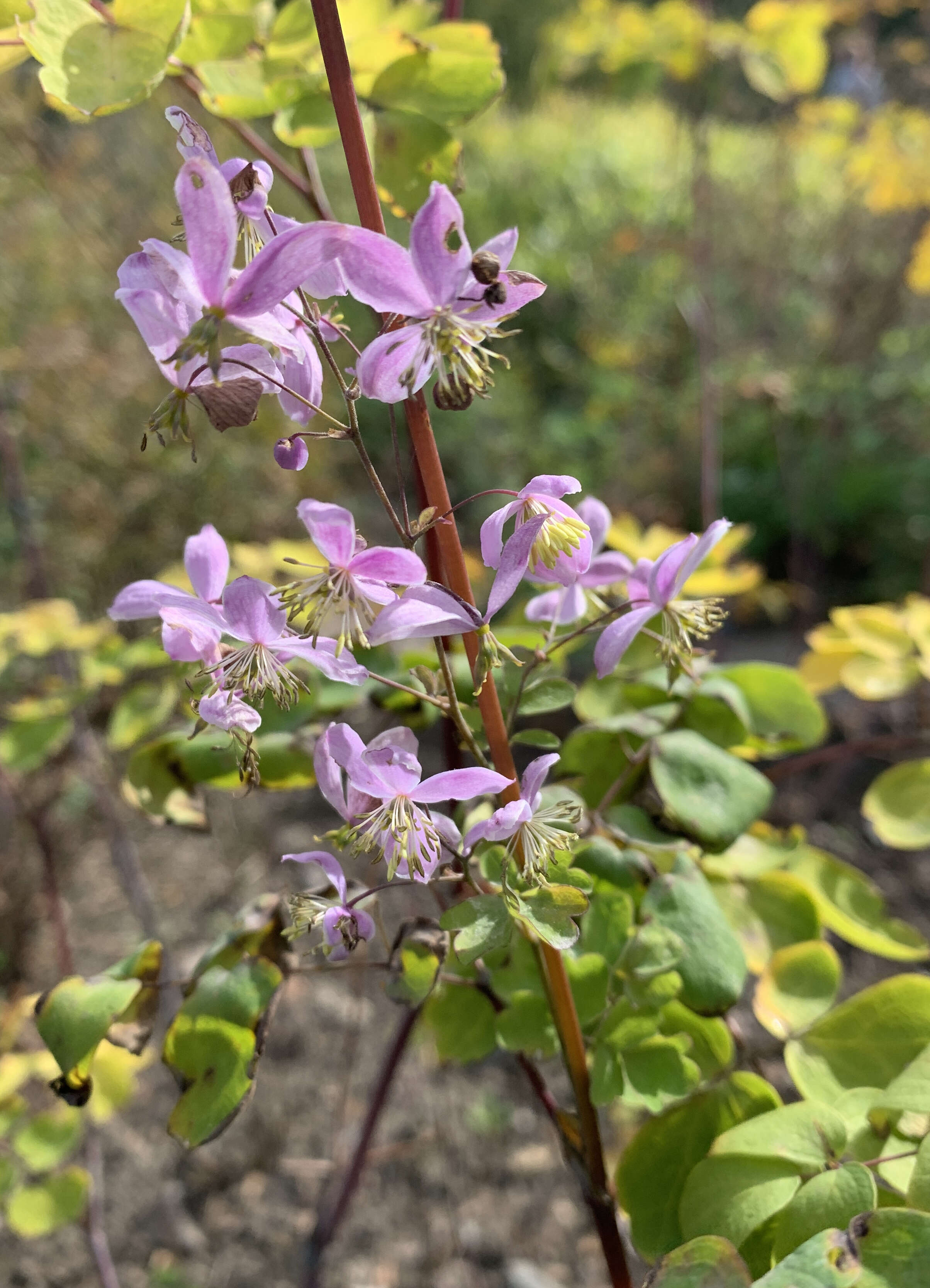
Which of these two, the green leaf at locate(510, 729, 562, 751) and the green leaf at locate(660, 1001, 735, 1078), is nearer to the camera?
the green leaf at locate(510, 729, 562, 751)

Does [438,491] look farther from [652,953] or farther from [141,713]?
[141,713]

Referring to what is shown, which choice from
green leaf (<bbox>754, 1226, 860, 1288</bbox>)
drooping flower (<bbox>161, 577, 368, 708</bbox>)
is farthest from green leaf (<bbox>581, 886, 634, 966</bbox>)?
drooping flower (<bbox>161, 577, 368, 708</bbox>)

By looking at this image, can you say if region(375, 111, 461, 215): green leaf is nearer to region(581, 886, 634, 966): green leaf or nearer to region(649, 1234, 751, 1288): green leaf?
region(581, 886, 634, 966): green leaf

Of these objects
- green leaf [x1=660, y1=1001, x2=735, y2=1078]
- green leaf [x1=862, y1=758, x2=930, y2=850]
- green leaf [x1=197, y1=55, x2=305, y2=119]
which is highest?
green leaf [x1=197, y1=55, x2=305, y2=119]

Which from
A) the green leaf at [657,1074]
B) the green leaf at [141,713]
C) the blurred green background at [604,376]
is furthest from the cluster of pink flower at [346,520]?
the blurred green background at [604,376]

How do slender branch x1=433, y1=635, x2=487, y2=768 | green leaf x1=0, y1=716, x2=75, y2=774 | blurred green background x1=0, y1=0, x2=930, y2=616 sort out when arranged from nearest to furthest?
slender branch x1=433, y1=635, x2=487, y2=768 → green leaf x1=0, y1=716, x2=75, y2=774 → blurred green background x1=0, y1=0, x2=930, y2=616

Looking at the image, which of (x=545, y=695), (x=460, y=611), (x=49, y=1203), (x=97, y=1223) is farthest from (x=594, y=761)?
(x=97, y=1223)

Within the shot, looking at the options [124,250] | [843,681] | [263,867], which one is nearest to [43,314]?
[124,250]
